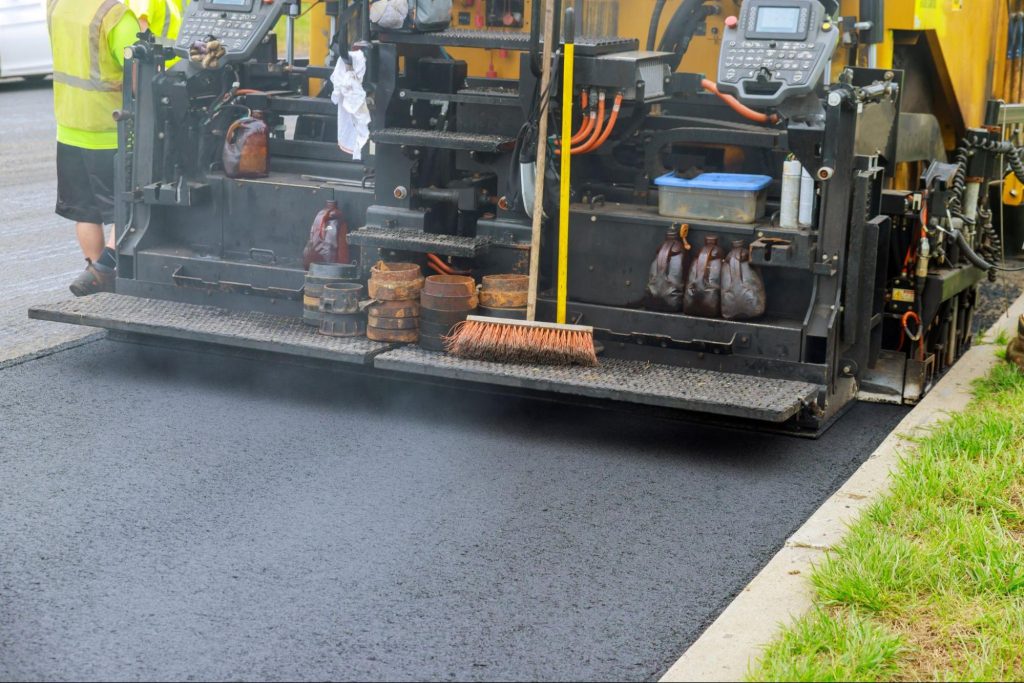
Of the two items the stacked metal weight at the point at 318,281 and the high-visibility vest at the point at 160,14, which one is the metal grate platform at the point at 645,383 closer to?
the stacked metal weight at the point at 318,281

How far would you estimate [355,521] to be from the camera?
469 cm

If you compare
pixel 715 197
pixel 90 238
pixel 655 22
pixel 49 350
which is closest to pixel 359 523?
pixel 715 197

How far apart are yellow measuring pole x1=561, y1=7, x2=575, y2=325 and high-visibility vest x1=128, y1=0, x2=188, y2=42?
2.85 metres

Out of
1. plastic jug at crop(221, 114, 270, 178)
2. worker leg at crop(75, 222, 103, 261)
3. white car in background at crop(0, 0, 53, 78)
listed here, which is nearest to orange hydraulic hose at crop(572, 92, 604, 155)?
plastic jug at crop(221, 114, 270, 178)

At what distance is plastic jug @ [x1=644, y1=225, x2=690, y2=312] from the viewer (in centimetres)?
584

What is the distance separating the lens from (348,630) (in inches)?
153

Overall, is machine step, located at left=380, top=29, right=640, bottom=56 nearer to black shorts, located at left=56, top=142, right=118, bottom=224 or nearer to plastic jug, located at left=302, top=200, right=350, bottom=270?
plastic jug, located at left=302, top=200, right=350, bottom=270

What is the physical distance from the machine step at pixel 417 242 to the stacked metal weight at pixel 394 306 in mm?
119

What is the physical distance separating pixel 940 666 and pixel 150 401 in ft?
11.6

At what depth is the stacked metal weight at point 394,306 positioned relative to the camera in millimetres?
6023

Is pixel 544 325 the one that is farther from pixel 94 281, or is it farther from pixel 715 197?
pixel 94 281

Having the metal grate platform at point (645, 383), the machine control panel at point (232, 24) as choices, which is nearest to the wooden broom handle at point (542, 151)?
the metal grate platform at point (645, 383)

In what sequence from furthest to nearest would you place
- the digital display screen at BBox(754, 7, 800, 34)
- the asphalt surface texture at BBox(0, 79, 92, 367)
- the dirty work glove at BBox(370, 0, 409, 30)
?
the asphalt surface texture at BBox(0, 79, 92, 367) → the dirty work glove at BBox(370, 0, 409, 30) → the digital display screen at BBox(754, 7, 800, 34)

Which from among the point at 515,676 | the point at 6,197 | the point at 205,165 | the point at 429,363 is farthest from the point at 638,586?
the point at 6,197
